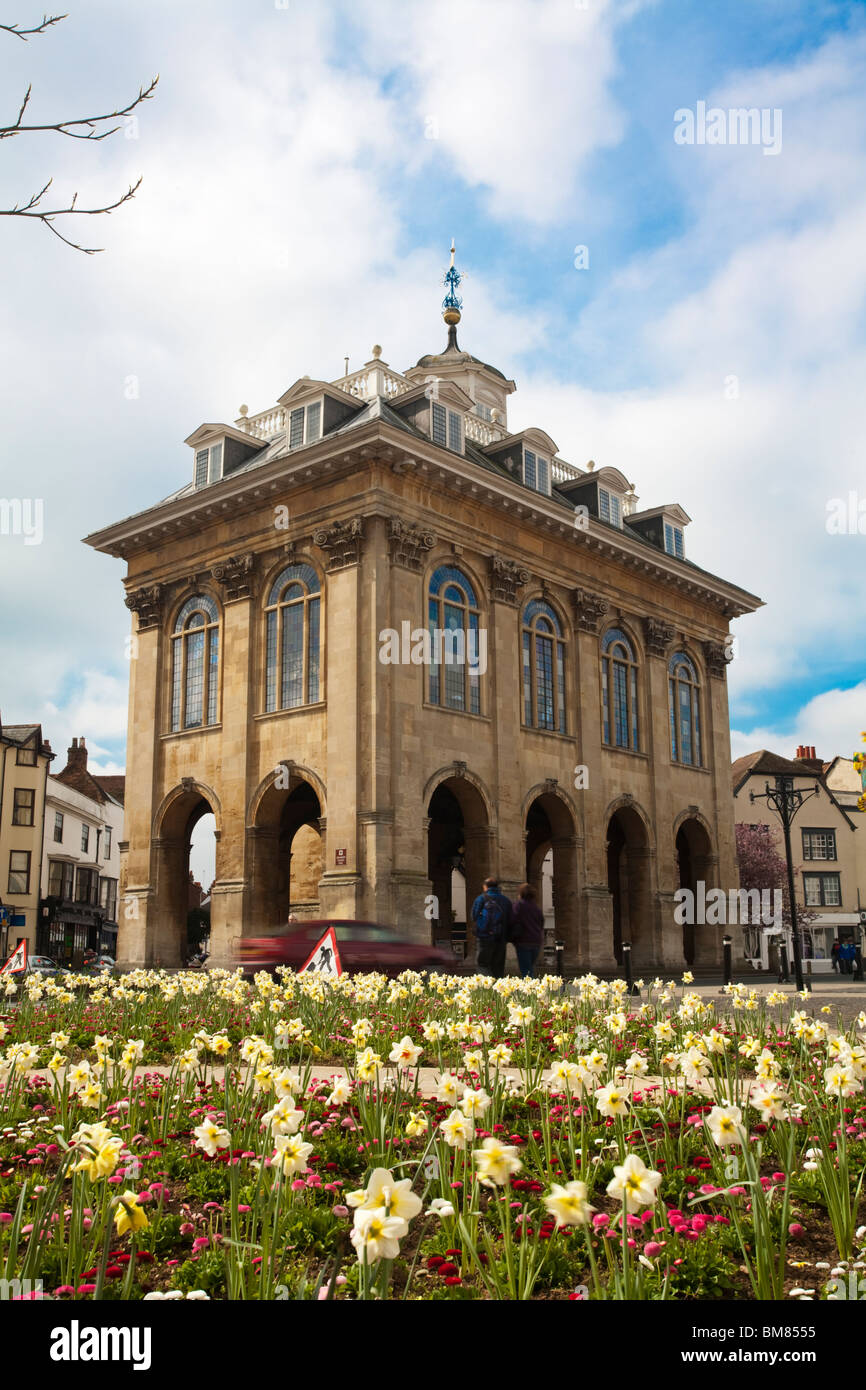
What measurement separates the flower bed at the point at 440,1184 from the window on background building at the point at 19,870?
57936 millimetres

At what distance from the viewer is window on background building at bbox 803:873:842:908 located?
71.2m

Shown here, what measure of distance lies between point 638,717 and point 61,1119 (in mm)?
34500

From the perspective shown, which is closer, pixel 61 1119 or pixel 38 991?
pixel 61 1119

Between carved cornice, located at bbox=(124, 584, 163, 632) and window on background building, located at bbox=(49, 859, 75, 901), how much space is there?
35238 millimetres

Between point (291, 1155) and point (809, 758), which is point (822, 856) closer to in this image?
point (809, 758)

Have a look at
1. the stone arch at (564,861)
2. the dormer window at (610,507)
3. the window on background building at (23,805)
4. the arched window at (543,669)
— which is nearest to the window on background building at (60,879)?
the window on background building at (23,805)

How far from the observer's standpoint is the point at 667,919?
39.2m

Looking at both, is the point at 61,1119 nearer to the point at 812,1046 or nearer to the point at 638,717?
the point at 812,1046

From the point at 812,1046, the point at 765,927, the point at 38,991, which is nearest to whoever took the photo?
the point at 812,1046

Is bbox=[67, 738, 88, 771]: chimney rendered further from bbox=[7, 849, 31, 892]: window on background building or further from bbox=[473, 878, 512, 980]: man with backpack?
bbox=[473, 878, 512, 980]: man with backpack

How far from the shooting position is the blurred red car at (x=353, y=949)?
2316 cm

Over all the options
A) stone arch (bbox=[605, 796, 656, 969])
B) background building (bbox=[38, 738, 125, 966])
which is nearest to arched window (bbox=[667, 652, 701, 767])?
stone arch (bbox=[605, 796, 656, 969])

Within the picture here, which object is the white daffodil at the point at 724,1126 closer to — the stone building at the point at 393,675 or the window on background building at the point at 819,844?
the stone building at the point at 393,675
